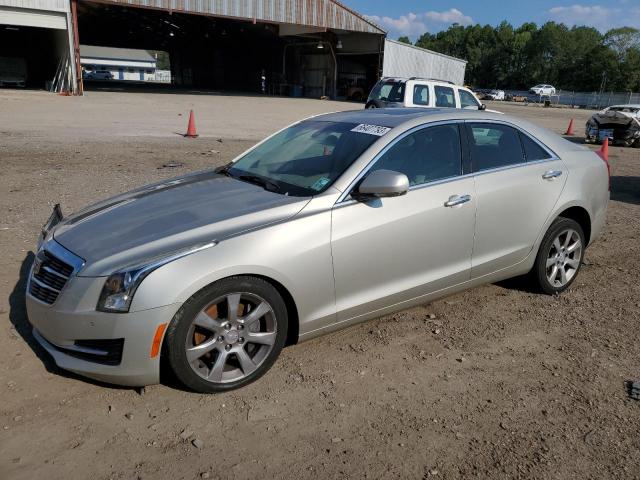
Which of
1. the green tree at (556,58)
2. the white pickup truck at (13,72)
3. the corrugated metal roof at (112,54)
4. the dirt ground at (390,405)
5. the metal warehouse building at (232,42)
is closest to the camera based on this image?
the dirt ground at (390,405)

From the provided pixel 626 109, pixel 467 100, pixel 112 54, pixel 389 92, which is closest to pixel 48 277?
pixel 389 92

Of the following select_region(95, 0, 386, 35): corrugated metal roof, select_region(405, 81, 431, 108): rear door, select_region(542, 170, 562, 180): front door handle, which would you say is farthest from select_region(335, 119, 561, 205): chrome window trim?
select_region(95, 0, 386, 35): corrugated metal roof

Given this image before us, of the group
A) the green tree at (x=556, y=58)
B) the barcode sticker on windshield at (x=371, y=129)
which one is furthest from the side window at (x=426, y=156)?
the green tree at (x=556, y=58)

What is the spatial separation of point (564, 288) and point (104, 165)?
27.0 ft

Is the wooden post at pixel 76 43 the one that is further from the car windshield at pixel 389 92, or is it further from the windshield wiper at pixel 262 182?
the windshield wiper at pixel 262 182

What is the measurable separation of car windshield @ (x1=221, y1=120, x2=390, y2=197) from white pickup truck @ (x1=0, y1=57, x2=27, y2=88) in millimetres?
42618

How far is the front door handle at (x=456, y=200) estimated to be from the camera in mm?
3805

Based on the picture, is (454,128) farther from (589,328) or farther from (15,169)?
(15,169)

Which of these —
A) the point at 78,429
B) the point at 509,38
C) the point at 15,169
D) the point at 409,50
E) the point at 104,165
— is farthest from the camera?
the point at 509,38

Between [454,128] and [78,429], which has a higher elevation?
[454,128]

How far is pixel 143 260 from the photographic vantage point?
2.85m

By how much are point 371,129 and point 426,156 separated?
45cm

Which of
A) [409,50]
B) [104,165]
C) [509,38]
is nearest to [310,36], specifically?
[409,50]

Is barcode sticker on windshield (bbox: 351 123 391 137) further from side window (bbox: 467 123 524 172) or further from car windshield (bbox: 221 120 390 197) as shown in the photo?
side window (bbox: 467 123 524 172)
